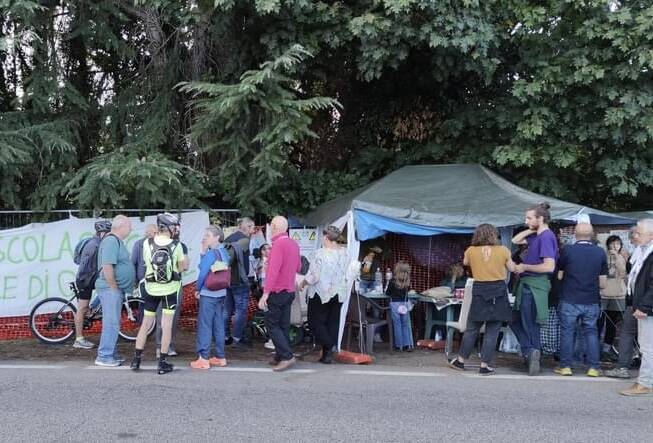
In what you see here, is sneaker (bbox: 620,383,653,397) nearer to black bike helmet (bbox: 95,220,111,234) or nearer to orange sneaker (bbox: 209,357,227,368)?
orange sneaker (bbox: 209,357,227,368)

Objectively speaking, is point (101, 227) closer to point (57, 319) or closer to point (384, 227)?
point (57, 319)

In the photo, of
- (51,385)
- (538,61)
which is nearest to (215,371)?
(51,385)

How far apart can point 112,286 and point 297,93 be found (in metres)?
5.31

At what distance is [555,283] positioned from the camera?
24.7 feet

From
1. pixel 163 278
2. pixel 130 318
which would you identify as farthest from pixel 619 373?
pixel 130 318

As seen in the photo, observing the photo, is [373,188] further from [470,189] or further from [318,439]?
[318,439]

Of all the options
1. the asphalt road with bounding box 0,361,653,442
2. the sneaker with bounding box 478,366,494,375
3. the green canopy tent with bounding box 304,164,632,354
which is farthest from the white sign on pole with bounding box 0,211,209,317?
the sneaker with bounding box 478,366,494,375

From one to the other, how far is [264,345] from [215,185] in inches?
125

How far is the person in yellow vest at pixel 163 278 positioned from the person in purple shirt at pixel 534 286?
401cm

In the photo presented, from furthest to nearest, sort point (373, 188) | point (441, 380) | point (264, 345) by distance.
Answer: point (373, 188) < point (264, 345) < point (441, 380)

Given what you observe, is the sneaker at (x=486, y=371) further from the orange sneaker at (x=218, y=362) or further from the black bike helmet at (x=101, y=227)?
the black bike helmet at (x=101, y=227)

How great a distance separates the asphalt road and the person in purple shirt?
0.43 m

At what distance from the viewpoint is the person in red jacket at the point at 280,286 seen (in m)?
7.16

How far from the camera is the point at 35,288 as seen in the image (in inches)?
379
